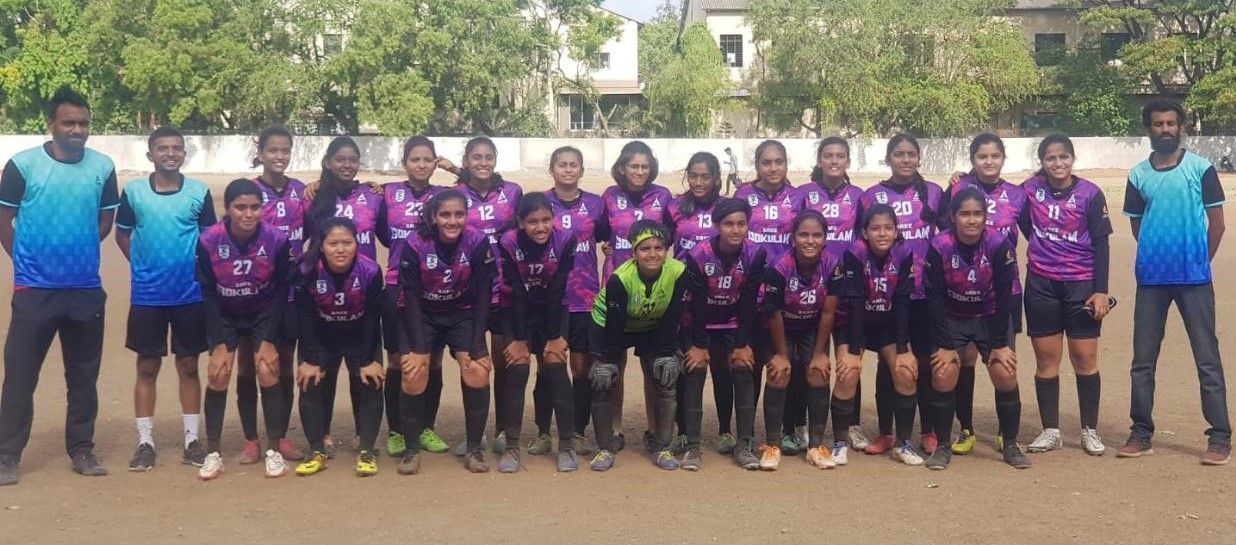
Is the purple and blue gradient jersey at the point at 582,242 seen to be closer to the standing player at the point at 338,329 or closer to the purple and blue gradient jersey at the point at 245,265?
the standing player at the point at 338,329

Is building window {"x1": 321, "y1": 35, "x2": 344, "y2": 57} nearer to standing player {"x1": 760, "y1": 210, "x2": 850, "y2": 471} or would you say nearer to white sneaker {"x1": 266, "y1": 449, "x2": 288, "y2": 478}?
white sneaker {"x1": 266, "y1": 449, "x2": 288, "y2": 478}

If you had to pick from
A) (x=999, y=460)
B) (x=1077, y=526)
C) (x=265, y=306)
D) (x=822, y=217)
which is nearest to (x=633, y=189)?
(x=822, y=217)

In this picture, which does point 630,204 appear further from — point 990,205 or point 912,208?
point 990,205

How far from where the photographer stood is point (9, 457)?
6766 millimetres

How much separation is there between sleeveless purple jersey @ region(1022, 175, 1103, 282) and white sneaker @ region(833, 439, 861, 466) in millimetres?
1679

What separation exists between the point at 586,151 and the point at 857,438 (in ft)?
116

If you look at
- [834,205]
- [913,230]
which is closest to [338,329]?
[834,205]

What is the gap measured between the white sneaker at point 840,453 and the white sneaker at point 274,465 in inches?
132

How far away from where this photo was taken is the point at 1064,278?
713 centimetres

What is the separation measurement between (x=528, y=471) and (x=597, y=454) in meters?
0.46

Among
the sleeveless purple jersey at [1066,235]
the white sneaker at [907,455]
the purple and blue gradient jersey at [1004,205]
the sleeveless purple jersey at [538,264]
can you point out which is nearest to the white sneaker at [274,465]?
the sleeveless purple jersey at [538,264]

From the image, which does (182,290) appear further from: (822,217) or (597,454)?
(822,217)

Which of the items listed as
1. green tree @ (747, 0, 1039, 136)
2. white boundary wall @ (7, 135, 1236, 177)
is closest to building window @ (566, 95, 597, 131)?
white boundary wall @ (7, 135, 1236, 177)

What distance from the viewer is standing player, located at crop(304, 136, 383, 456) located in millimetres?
7422
